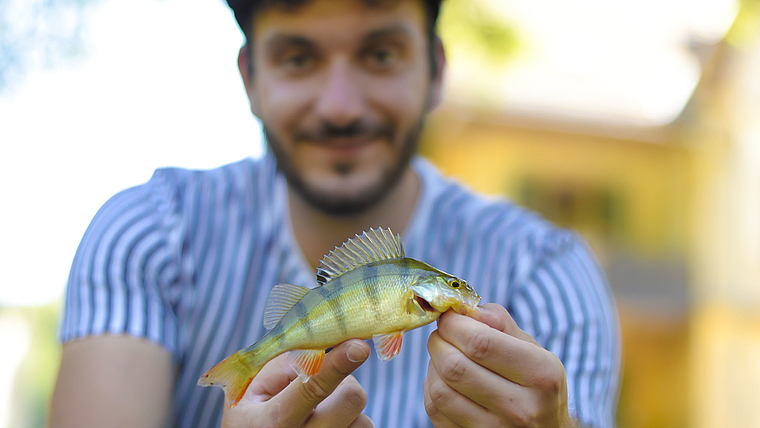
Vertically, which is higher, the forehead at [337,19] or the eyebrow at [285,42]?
the forehead at [337,19]

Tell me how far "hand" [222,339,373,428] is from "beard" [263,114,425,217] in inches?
43.4

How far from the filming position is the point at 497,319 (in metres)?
1.50

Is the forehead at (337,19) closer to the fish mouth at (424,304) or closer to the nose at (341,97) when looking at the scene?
the nose at (341,97)

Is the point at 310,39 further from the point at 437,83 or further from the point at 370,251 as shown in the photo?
the point at 370,251

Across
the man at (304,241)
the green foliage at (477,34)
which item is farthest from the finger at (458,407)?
the green foliage at (477,34)

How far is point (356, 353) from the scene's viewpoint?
1.39m

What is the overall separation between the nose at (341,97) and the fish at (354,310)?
3.70ft

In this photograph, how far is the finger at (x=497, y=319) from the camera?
4.90 feet

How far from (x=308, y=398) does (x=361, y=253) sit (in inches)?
15.4

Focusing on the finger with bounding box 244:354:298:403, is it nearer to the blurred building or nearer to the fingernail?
the fingernail

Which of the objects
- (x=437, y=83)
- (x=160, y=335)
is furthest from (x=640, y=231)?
(x=160, y=335)

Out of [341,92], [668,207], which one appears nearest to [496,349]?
[341,92]

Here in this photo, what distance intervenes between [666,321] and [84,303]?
1481 cm

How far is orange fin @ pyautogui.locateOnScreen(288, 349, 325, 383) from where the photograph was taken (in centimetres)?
146
